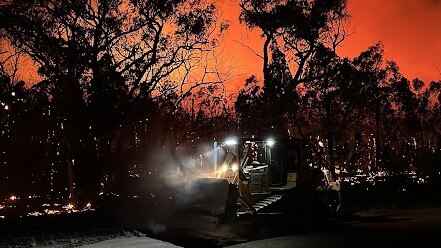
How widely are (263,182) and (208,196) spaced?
232cm

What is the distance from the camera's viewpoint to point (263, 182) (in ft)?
51.9

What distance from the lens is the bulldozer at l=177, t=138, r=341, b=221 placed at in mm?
14195

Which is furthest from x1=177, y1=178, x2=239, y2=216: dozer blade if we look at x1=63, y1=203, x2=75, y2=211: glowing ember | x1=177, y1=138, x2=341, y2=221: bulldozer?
x1=63, y1=203, x2=75, y2=211: glowing ember

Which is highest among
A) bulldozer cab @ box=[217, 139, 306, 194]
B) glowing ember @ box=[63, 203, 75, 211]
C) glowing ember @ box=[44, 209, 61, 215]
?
bulldozer cab @ box=[217, 139, 306, 194]

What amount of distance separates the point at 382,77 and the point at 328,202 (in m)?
33.3

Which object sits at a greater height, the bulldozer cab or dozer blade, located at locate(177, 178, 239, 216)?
the bulldozer cab

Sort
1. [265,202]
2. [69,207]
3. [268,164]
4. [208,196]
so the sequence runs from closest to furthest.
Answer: [208,196]
[265,202]
[268,164]
[69,207]

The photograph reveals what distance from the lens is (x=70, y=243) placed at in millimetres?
11391

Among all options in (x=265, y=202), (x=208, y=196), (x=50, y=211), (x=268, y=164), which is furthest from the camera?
(x=50, y=211)

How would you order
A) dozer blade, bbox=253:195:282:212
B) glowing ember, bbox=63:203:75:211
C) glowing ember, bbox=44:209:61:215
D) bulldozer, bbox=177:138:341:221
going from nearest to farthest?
bulldozer, bbox=177:138:341:221
dozer blade, bbox=253:195:282:212
glowing ember, bbox=44:209:61:215
glowing ember, bbox=63:203:75:211

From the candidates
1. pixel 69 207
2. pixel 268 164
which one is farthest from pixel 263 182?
pixel 69 207

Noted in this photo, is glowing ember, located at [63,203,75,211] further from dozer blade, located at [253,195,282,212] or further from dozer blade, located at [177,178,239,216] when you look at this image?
dozer blade, located at [253,195,282,212]

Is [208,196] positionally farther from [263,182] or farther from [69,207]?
[69,207]

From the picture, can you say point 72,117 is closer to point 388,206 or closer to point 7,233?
point 7,233
